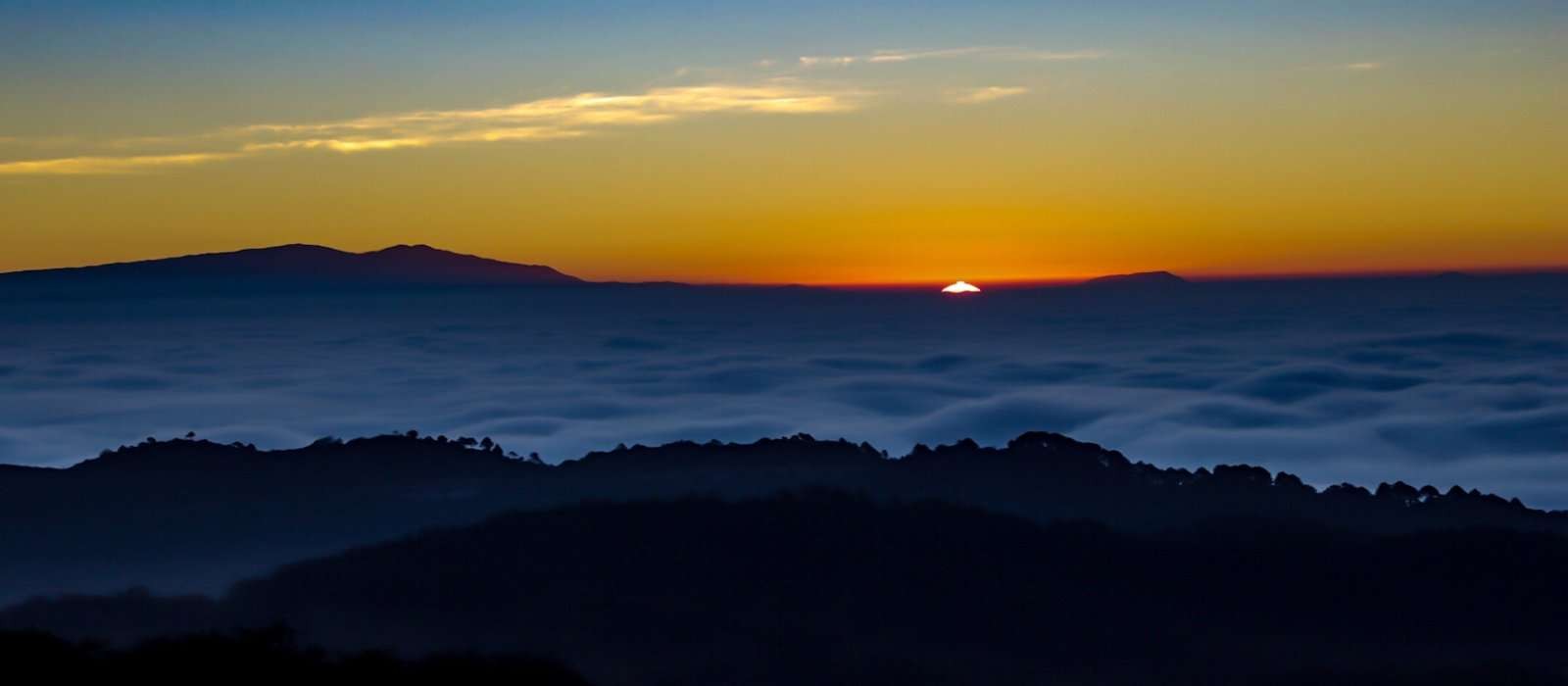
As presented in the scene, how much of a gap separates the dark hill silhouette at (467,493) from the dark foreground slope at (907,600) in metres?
1.03

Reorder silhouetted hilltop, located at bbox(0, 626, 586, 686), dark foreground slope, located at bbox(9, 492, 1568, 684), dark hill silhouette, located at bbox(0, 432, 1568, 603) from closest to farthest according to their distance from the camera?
silhouetted hilltop, located at bbox(0, 626, 586, 686) < dark foreground slope, located at bbox(9, 492, 1568, 684) < dark hill silhouette, located at bbox(0, 432, 1568, 603)

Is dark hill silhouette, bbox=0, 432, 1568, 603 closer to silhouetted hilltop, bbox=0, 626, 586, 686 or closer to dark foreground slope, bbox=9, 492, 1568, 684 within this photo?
dark foreground slope, bbox=9, 492, 1568, 684

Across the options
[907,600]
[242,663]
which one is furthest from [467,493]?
[242,663]

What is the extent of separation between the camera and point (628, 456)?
27328 millimetres

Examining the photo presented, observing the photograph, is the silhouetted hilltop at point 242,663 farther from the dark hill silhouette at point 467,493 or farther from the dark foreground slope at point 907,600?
the dark hill silhouette at point 467,493

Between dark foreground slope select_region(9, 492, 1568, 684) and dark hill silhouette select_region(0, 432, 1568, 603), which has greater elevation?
dark hill silhouette select_region(0, 432, 1568, 603)

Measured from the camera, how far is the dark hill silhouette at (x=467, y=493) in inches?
778

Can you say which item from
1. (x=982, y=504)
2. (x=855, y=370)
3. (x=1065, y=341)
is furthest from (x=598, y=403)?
(x=1065, y=341)

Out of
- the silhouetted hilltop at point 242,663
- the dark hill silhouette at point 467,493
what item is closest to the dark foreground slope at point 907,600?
the silhouetted hilltop at point 242,663

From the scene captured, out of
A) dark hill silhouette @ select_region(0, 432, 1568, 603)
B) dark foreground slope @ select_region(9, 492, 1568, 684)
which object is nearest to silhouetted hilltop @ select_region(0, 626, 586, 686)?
dark foreground slope @ select_region(9, 492, 1568, 684)

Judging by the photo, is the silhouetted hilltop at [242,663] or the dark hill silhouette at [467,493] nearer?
the silhouetted hilltop at [242,663]

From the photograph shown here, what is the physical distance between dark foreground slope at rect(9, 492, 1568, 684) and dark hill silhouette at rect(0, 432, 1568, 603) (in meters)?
1.03

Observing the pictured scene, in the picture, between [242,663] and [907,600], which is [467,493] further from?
[242,663]

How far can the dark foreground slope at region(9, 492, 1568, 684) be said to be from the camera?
48.0 feet
